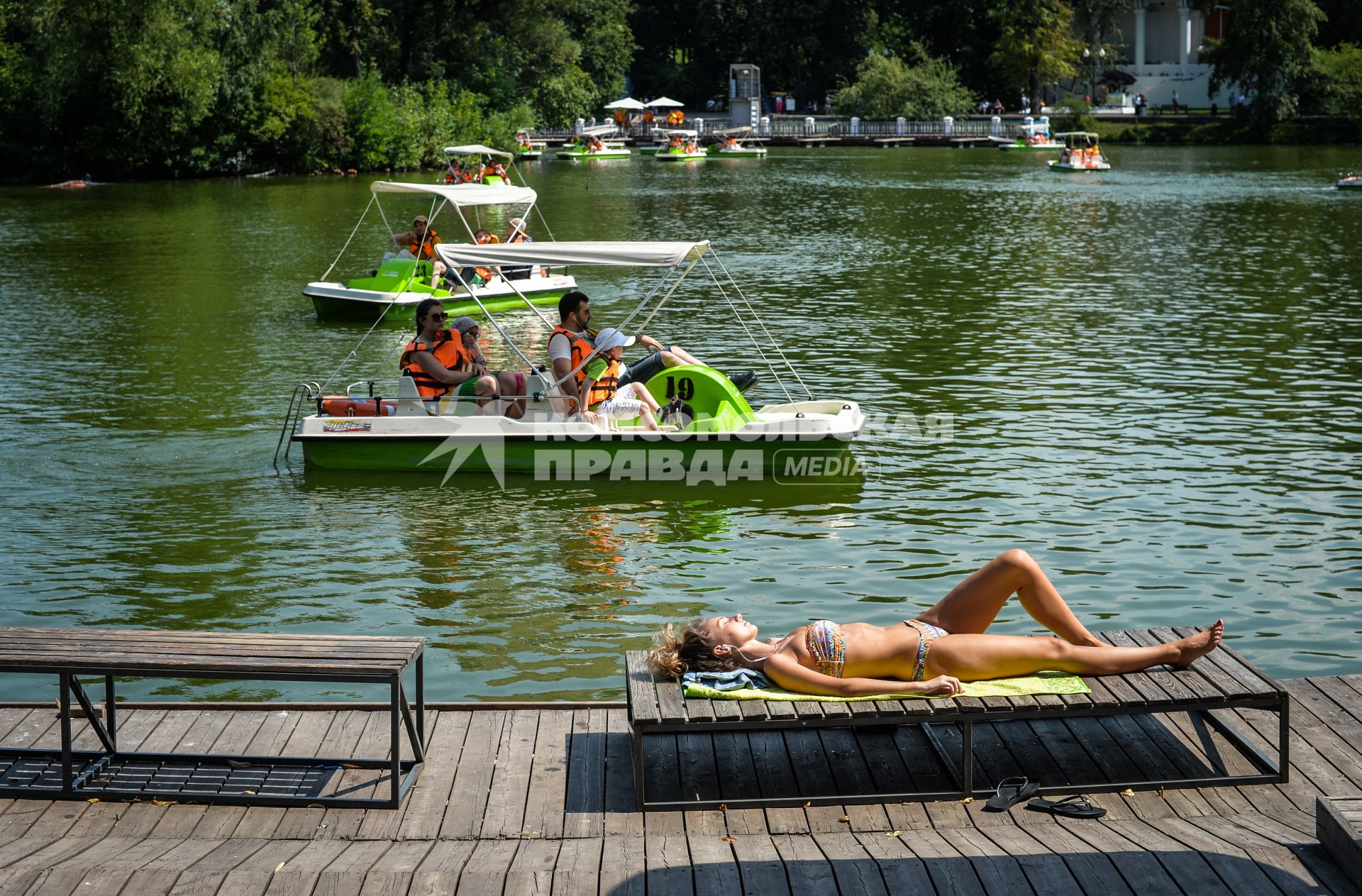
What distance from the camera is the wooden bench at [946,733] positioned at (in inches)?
252

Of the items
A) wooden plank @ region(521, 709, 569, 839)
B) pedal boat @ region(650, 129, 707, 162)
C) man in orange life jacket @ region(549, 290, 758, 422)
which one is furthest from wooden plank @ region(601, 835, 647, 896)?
pedal boat @ region(650, 129, 707, 162)

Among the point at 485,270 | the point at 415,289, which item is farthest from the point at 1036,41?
the point at 415,289

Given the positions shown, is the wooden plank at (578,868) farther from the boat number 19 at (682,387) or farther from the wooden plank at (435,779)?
the boat number 19 at (682,387)

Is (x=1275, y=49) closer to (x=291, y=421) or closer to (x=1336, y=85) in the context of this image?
(x=1336, y=85)

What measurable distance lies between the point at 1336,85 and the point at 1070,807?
81.7 meters

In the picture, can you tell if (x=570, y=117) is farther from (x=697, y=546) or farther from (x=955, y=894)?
(x=955, y=894)

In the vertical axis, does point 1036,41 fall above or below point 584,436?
above

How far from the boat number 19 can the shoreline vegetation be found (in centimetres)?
4704

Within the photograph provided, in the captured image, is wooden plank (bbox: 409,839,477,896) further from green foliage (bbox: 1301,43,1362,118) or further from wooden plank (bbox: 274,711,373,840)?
green foliage (bbox: 1301,43,1362,118)

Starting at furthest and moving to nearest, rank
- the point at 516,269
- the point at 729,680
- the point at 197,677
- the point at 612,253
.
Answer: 1. the point at 516,269
2. the point at 612,253
3. the point at 729,680
4. the point at 197,677

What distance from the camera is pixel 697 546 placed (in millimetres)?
12672

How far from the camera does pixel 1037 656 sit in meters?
6.77

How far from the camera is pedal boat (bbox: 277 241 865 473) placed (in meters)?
14.1

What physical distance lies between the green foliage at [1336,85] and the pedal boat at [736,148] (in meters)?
30.1
